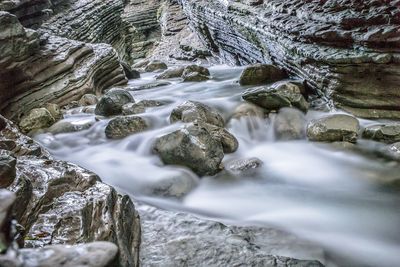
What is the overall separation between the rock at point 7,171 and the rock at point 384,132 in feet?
13.8

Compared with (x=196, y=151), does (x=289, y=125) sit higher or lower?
lower

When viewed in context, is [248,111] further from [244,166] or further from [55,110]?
[55,110]

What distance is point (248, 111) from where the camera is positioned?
5.75 m

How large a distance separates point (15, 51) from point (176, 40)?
1159 cm

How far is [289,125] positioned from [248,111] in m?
0.79

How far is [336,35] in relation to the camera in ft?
17.6

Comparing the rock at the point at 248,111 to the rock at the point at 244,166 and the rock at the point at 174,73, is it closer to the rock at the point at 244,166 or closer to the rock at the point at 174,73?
the rock at the point at 244,166

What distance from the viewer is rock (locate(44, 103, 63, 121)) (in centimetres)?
663

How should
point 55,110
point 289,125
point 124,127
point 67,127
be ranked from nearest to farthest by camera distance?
point 289,125
point 124,127
point 67,127
point 55,110

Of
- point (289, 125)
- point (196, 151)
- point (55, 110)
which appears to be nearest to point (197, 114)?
point (196, 151)

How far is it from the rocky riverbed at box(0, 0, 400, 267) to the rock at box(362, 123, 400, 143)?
0.02 metres

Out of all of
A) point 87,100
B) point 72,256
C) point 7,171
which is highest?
point 72,256

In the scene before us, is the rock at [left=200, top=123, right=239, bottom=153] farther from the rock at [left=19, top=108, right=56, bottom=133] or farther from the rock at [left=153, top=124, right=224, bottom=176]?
the rock at [left=19, top=108, right=56, bottom=133]

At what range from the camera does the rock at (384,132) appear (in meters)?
4.41
